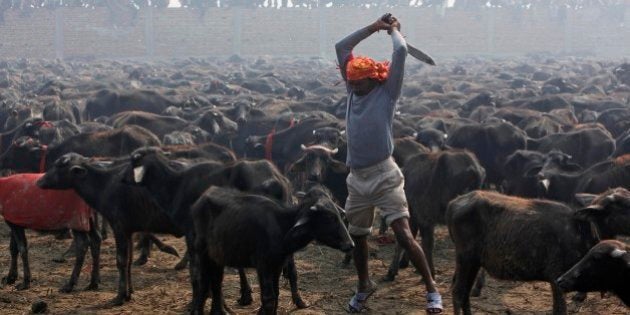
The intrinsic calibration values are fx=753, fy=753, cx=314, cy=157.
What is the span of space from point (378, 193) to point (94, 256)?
3.74 metres

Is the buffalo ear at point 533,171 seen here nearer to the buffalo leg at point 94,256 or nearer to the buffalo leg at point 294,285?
the buffalo leg at point 294,285

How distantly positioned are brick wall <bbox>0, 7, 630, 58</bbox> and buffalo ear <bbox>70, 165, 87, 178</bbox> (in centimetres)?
7390

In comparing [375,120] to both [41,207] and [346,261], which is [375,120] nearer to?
[346,261]

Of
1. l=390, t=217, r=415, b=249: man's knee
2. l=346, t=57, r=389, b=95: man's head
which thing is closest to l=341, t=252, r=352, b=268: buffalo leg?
l=390, t=217, r=415, b=249: man's knee

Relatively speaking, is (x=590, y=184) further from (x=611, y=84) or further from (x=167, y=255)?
(x=611, y=84)

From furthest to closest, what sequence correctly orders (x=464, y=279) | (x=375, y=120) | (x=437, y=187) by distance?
(x=437, y=187) → (x=464, y=279) → (x=375, y=120)

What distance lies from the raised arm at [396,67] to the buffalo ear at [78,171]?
3840mm

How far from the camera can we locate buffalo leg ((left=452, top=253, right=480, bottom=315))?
272 inches

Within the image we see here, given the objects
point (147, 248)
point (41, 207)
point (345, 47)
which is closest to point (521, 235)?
point (345, 47)

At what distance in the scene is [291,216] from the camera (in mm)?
6641

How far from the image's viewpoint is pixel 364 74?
6.66 meters

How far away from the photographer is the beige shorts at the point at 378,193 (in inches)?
266

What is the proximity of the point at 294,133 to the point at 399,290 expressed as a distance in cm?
594

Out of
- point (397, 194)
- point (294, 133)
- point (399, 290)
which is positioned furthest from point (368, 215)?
point (294, 133)
